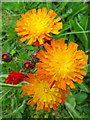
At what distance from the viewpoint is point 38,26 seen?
1.27 m

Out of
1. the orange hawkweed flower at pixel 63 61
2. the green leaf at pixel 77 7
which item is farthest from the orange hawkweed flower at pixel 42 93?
the green leaf at pixel 77 7

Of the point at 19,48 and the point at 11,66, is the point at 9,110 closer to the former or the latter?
the point at 11,66

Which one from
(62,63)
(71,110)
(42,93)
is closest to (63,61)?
(62,63)

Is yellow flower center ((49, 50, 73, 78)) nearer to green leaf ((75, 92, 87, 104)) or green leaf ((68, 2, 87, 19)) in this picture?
green leaf ((75, 92, 87, 104))

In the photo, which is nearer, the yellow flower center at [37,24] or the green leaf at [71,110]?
the yellow flower center at [37,24]

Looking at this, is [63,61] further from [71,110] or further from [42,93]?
[71,110]

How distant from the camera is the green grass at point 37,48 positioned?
1585 millimetres

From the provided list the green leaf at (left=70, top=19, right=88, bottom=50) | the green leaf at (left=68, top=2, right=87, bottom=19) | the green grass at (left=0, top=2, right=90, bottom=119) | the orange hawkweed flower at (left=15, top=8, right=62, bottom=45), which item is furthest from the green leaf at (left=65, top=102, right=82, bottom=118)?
the green leaf at (left=68, top=2, right=87, bottom=19)

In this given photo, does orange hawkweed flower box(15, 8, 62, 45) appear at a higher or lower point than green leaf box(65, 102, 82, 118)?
higher

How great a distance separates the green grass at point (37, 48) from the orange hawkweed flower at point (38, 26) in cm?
30

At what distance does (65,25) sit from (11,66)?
1.58 feet

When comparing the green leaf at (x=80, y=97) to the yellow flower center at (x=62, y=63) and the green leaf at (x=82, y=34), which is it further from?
the yellow flower center at (x=62, y=63)

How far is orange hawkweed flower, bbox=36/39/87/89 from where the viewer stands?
1105mm

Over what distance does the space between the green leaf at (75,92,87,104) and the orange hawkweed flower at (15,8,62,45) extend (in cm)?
57
